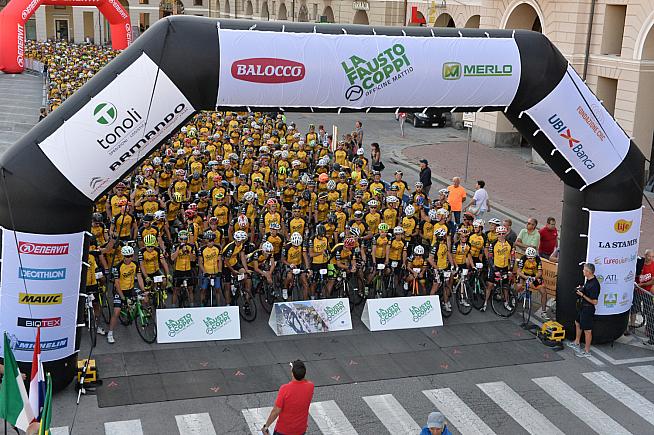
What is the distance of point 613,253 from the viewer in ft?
49.1

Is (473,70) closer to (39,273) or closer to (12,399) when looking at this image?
(39,273)

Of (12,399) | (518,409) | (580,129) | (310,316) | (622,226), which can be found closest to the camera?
(12,399)

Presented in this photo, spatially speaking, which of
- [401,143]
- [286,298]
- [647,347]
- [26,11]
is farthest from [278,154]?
[26,11]

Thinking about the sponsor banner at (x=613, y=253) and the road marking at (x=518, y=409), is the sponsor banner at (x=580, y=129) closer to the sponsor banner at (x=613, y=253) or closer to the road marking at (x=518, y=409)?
the sponsor banner at (x=613, y=253)

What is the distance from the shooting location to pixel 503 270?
16.3 meters

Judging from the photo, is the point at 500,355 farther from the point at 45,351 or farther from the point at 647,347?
the point at 45,351

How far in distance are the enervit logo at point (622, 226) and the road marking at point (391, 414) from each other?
213 inches

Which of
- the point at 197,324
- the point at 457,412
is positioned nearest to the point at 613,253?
the point at 457,412

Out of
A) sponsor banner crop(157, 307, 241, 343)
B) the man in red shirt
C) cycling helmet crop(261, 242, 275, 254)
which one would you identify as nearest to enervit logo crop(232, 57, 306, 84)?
cycling helmet crop(261, 242, 275, 254)

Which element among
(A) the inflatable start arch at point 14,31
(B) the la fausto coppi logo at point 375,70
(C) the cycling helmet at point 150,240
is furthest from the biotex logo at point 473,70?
(A) the inflatable start arch at point 14,31

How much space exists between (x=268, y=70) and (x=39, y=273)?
4484 mm

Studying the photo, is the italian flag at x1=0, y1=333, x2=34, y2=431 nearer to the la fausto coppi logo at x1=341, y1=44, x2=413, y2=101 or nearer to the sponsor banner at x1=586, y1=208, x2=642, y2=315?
the la fausto coppi logo at x1=341, y1=44, x2=413, y2=101

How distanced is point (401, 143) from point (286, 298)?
22.0 m

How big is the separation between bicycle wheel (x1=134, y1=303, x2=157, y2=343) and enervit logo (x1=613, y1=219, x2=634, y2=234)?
8.43 meters
